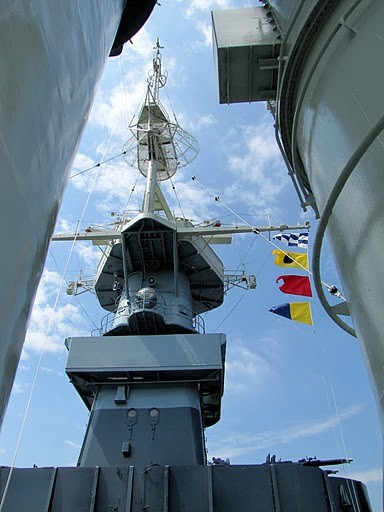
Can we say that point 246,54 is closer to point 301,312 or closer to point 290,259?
point 301,312

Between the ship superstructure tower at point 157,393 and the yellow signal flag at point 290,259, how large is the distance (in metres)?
2.70

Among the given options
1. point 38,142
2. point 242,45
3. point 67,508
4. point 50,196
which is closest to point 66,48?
point 38,142

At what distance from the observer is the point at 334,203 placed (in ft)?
5.95

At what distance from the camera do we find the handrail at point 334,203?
1598 millimetres

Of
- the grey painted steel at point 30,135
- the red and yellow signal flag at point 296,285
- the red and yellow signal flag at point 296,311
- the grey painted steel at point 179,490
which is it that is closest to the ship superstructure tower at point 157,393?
the grey painted steel at point 179,490

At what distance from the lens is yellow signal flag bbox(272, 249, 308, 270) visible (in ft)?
38.0

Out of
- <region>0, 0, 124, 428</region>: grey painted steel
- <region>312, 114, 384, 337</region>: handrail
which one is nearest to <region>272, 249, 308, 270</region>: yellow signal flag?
<region>312, 114, 384, 337</region>: handrail

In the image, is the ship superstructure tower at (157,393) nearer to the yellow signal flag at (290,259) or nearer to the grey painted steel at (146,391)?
the grey painted steel at (146,391)

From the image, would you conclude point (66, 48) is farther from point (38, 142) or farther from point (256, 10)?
point (256, 10)

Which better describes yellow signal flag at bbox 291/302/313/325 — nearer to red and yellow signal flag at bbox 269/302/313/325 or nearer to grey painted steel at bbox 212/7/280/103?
red and yellow signal flag at bbox 269/302/313/325

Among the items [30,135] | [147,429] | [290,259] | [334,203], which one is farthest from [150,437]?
[30,135]

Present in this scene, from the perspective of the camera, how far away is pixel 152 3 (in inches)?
168

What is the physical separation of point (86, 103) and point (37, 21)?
0.77 m

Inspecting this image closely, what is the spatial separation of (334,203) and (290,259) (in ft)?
34.0
